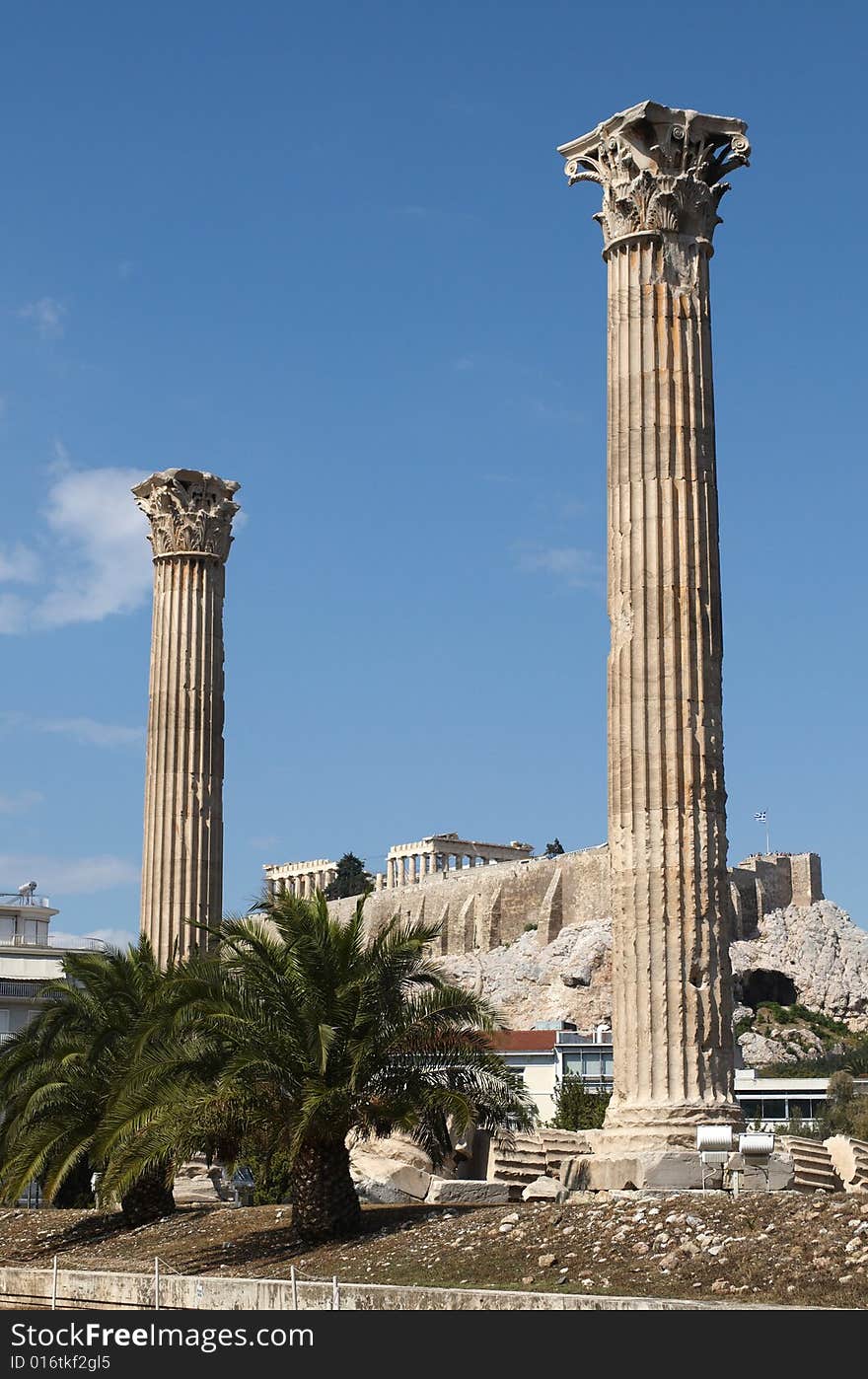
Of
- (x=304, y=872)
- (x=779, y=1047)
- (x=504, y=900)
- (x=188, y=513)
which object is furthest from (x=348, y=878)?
(x=188, y=513)

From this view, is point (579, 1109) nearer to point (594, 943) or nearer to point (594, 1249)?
point (594, 1249)

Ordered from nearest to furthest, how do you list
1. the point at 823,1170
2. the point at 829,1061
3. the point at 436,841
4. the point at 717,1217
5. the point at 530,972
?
the point at 717,1217
the point at 823,1170
the point at 829,1061
the point at 530,972
the point at 436,841

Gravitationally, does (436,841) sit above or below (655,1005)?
above

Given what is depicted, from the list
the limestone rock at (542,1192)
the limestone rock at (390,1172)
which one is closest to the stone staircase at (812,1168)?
the limestone rock at (542,1192)

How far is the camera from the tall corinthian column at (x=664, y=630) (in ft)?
53.0

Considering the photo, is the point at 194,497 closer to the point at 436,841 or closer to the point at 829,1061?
the point at 829,1061

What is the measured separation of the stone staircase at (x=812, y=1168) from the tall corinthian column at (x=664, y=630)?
1293mm

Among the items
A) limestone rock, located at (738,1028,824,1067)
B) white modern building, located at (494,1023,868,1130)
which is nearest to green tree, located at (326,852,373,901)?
limestone rock, located at (738,1028,824,1067)

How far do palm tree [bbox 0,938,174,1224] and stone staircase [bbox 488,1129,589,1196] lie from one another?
358cm

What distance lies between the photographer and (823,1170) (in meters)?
18.5

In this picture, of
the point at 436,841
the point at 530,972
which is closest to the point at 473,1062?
the point at 530,972

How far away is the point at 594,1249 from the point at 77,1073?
8676mm
